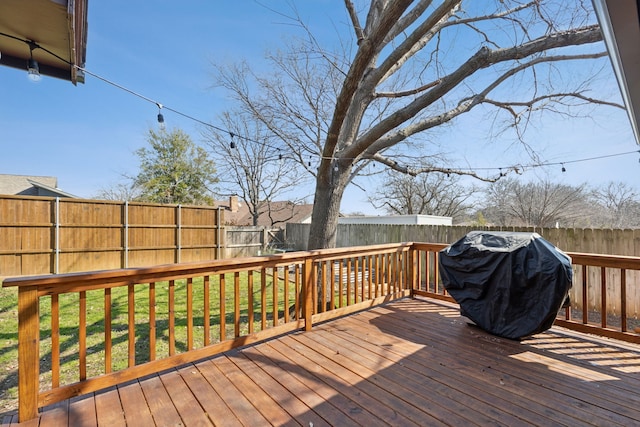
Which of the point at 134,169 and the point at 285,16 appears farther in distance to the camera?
the point at 134,169

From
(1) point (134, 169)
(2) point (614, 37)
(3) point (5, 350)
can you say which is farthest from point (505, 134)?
(1) point (134, 169)

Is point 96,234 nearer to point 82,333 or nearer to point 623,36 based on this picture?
point 82,333

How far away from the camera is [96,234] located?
7.55 m

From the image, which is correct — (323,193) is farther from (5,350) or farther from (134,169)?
(134,169)

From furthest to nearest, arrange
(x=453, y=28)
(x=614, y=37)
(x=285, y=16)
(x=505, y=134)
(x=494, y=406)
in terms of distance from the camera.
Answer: (x=505, y=134)
(x=453, y=28)
(x=285, y=16)
(x=494, y=406)
(x=614, y=37)

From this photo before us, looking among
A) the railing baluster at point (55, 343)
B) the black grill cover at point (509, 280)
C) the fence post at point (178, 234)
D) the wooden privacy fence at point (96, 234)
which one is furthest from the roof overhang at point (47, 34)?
the fence post at point (178, 234)

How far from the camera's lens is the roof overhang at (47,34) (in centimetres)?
213

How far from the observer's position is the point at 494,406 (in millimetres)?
1774

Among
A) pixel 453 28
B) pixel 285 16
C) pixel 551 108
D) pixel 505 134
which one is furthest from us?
pixel 505 134

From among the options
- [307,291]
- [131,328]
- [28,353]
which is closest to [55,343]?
[28,353]

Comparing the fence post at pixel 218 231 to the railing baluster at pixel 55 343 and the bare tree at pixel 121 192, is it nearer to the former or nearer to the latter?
the railing baluster at pixel 55 343

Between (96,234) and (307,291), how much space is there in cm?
735

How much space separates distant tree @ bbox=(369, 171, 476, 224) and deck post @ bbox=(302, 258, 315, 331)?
13499 mm

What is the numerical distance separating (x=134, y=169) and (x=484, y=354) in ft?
55.1
